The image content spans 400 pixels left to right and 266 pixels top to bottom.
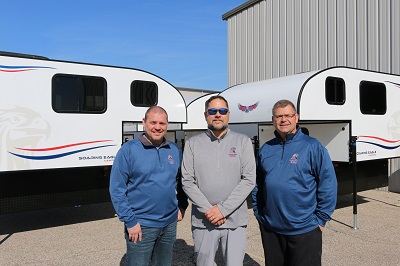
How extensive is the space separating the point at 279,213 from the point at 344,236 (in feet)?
10.8

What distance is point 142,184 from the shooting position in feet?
8.54

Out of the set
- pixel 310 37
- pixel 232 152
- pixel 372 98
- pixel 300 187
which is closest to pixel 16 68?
pixel 232 152

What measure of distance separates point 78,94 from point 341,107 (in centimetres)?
461

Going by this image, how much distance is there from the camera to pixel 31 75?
521 cm

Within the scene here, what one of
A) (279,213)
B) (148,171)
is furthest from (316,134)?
(148,171)

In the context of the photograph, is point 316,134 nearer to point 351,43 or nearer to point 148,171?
point 351,43

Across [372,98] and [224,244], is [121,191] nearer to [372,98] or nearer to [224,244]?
[224,244]

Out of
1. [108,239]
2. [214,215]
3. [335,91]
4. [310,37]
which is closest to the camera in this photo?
[214,215]

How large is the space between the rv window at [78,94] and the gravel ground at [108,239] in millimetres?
2030

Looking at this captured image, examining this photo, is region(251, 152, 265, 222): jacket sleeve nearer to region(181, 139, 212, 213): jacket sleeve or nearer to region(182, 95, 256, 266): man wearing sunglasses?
region(182, 95, 256, 266): man wearing sunglasses

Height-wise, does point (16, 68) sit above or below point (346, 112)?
above

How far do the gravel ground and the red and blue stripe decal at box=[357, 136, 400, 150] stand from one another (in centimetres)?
132

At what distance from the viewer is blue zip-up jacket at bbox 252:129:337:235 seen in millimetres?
2564

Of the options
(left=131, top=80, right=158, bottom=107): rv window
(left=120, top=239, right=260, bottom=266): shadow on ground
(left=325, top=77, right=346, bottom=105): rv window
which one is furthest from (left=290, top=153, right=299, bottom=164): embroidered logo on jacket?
(left=131, top=80, right=158, bottom=107): rv window
